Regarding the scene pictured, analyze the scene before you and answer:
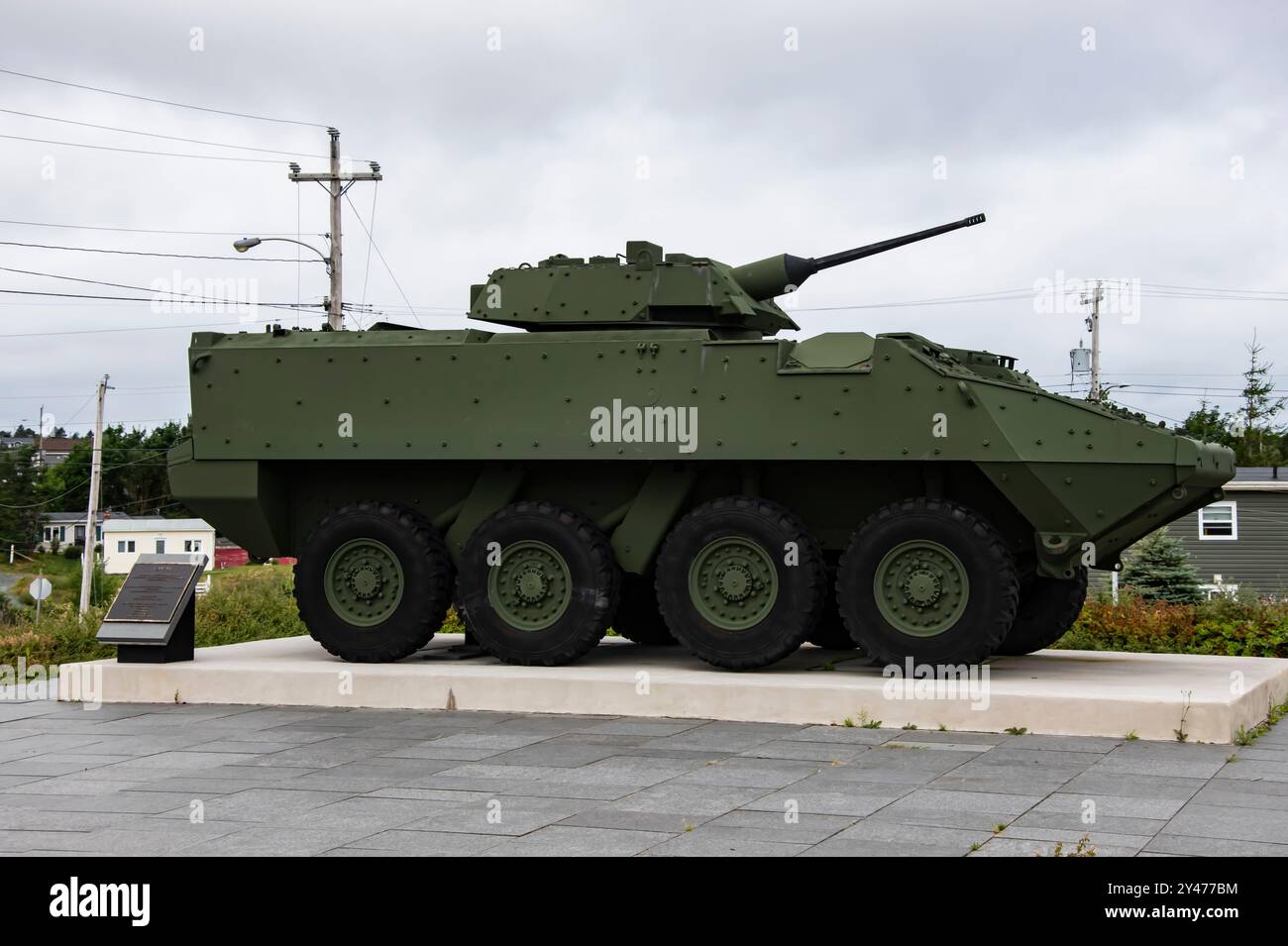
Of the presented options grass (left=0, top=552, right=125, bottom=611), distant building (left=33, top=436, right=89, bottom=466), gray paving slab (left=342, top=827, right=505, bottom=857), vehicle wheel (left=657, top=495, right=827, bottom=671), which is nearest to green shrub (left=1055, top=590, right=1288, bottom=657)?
vehicle wheel (left=657, top=495, right=827, bottom=671)

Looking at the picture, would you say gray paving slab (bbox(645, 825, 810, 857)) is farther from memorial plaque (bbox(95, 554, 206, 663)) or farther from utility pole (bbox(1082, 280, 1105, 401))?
utility pole (bbox(1082, 280, 1105, 401))

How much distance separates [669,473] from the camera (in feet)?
40.7

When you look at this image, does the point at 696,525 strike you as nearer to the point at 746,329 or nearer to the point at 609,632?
the point at 746,329

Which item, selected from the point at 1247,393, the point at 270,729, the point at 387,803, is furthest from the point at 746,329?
the point at 1247,393

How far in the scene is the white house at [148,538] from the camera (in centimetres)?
7088

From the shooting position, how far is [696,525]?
1183 centimetres

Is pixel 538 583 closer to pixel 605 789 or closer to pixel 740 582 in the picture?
pixel 740 582

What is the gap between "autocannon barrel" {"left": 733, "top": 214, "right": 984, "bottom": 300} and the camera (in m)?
13.1

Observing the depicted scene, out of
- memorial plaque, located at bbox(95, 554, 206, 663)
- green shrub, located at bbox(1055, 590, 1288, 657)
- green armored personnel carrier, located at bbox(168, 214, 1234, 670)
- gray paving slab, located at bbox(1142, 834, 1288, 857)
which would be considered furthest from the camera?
green shrub, located at bbox(1055, 590, 1288, 657)

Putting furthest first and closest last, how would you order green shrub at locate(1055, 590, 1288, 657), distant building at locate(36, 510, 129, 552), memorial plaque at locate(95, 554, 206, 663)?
distant building at locate(36, 510, 129, 552) < green shrub at locate(1055, 590, 1288, 657) < memorial plaque at locate(95, 554, 206, 663)

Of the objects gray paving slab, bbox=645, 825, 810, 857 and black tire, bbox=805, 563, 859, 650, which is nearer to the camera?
gray paving slab, bbox=645, 825, 810, 857

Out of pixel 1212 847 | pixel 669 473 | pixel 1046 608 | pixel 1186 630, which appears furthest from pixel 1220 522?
pixel 1212 847

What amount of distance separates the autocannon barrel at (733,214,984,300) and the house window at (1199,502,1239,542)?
20.9m

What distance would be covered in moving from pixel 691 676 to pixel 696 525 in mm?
1115
